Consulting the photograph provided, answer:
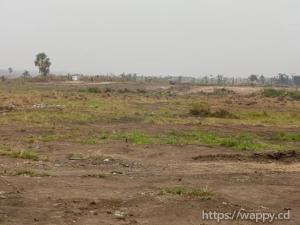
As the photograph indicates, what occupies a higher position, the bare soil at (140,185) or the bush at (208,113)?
the bush at (208,113)

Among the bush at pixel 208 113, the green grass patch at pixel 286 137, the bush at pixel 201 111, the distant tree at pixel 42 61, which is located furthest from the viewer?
the distant tree at pixel 42 61

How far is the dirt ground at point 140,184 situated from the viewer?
8.60 meters

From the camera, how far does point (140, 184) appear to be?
11062mm

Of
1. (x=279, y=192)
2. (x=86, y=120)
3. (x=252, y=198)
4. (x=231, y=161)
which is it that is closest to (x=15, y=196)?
(x=252, y=198)

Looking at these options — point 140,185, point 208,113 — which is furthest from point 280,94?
point 140,185

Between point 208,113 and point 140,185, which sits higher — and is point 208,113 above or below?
above

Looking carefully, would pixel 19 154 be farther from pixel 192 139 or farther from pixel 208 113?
pixel 208 113

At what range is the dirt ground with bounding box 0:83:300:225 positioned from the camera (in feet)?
28.2

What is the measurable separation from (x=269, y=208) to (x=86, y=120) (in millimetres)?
18421

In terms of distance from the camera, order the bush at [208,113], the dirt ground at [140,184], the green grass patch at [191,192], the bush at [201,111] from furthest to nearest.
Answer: the bush at [201,111] < the bush at [208,113] < the green grass patch at [191,192] < the dirt ground at [140,184]

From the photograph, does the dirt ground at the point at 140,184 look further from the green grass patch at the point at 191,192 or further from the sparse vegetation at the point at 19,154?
the sparse vegetation at the point at 19,154

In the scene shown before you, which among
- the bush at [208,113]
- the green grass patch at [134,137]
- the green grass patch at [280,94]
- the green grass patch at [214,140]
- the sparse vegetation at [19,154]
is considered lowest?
the green grass patch at [214,140]

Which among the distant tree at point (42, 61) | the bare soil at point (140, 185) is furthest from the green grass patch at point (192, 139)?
the distant tree at point (42, 61)

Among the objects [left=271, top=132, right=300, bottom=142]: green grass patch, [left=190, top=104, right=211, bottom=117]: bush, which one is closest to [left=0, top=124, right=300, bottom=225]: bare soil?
[left=271, top=132, right=300, bottom=142]: green grass patch
